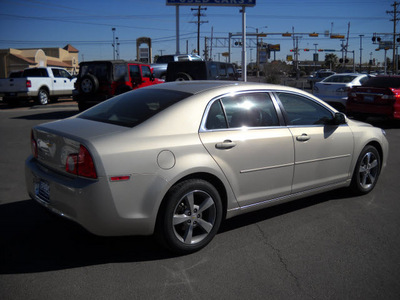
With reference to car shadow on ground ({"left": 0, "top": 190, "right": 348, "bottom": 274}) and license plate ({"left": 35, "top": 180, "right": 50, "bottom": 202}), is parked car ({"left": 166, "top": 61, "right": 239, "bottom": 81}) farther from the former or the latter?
license plate ({"left": 35, "top": 180, "right": 50, "bottom": 202})

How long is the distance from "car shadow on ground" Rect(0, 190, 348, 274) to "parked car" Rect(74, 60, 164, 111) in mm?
9819

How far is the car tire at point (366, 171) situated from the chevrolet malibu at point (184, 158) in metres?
0.48

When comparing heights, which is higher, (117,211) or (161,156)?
(161,156)

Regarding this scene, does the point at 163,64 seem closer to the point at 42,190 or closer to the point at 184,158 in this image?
the point at 42,190

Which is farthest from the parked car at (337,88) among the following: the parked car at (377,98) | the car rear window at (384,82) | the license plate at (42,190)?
the license plate at (42,190)

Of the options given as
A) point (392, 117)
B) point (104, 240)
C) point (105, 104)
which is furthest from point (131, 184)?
point (392, 117)

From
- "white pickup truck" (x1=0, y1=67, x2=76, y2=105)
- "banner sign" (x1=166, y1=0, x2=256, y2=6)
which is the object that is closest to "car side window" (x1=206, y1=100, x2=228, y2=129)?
"white pickup truck" (x1=0, y1=67, x2=76, y2=105)

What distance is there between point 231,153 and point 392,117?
9.34m

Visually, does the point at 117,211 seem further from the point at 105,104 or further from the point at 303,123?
the point at 303,123

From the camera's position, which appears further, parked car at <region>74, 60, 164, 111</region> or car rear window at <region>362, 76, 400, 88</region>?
parked car at <region>74, 60, 164, 111</region>

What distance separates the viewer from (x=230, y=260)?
11.8ft

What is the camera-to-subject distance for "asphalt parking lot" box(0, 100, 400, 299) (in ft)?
10.2

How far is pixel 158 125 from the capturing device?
361cm

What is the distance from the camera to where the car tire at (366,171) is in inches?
211
